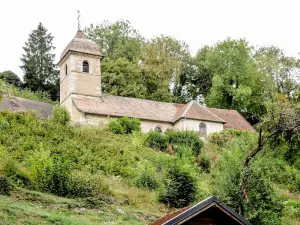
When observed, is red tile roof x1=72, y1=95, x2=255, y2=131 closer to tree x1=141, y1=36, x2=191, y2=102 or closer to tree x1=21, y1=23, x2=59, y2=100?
tree x1=141, y1=36, x2=191, y2=102

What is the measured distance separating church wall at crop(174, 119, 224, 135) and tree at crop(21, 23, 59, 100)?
72.6 ft

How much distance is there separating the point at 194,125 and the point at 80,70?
10534 millimetres

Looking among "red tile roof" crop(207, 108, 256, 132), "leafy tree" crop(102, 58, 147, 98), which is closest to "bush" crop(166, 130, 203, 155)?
"red tile roof" crop(207, 108, 256, 132)

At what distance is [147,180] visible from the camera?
28.8m

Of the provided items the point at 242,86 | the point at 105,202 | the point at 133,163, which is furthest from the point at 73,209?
the point at 242,86

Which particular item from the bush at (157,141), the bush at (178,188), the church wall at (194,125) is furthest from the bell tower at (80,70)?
the bush at (178,188)

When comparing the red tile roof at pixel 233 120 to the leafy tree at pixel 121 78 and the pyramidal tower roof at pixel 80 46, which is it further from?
the pyramidal tower roof at pixel 80 46

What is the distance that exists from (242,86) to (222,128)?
965cm

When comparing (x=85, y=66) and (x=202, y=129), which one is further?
(x=85, y=66)

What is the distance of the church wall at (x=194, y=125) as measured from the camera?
45.9 metres

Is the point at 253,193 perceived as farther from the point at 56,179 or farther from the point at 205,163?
the point at 205,163

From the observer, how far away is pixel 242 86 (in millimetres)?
55781

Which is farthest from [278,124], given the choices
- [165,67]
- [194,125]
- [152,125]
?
[165,67]

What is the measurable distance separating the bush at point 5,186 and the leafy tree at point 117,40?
3965 cm
